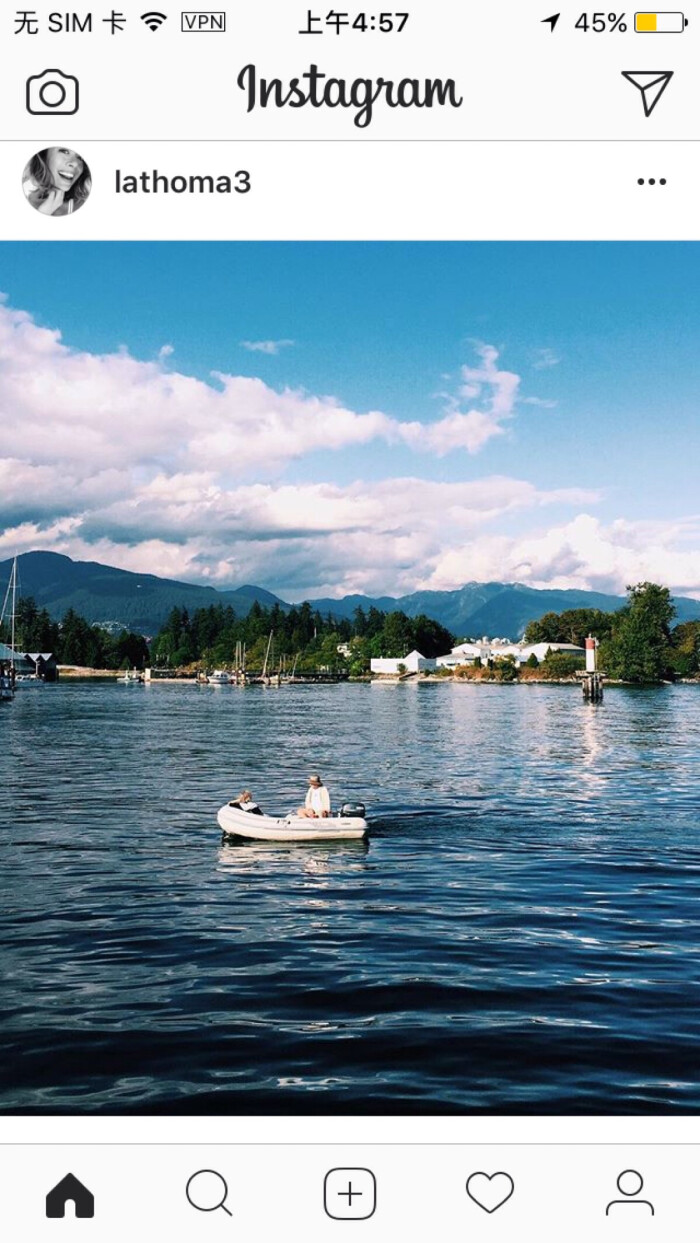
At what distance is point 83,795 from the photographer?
151 ft
